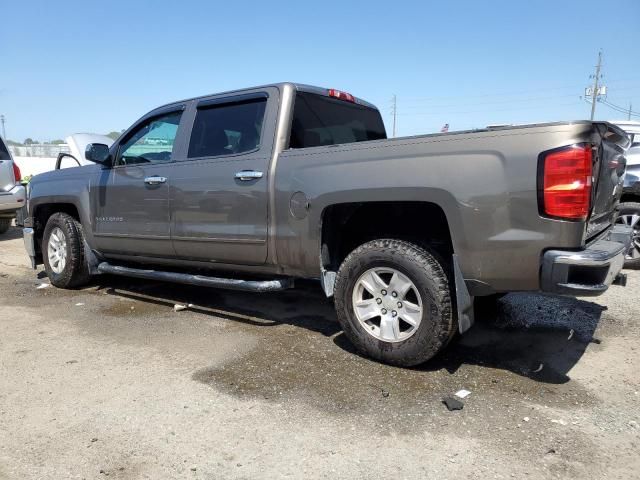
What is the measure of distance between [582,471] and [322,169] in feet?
7.63

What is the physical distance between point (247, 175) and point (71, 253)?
110 inches

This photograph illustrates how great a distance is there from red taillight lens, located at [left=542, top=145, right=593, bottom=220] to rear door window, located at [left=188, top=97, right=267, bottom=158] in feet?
7.26

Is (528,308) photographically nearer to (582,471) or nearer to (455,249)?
(455,249)

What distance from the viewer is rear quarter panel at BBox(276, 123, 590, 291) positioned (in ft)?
9.14

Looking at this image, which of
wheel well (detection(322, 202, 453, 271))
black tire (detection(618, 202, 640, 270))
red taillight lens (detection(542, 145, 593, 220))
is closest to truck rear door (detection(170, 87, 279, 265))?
wheel well (detection(322, 202, 453, 271))

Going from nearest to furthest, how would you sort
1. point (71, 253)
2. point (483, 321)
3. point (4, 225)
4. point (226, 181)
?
1. point (226, 181)
2. point (483, 321)
3. point (71, 253)
4. point (4, 225)

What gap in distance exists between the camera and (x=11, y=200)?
9109mm

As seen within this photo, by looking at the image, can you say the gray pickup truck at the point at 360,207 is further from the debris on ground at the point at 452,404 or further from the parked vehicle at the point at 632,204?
the parked vehicle at the point at 632,204

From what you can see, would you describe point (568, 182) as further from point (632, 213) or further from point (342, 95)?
point (632, 213)

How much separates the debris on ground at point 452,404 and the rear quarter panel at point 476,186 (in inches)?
28.0

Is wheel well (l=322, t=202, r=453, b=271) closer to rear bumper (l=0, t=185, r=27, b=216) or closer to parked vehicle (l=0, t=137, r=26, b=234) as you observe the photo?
rear bumper (l=0, t=185, r=27, b=216)

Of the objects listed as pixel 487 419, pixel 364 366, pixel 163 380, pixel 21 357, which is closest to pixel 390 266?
pixel 364 366

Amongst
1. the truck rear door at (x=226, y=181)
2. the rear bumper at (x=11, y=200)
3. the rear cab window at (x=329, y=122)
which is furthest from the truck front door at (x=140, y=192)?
the rear bumper at (x=11, y=200)

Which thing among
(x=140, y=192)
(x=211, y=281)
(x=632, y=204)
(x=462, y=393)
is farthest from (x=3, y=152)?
(x=632, y=204)
